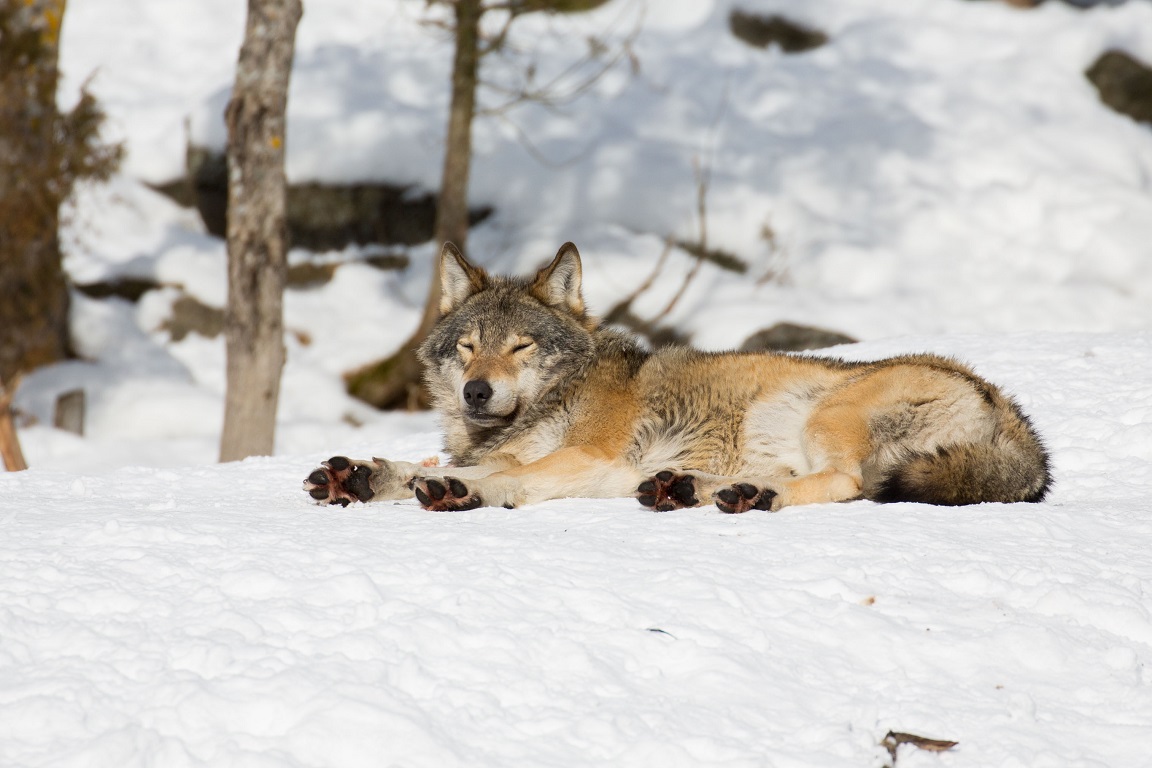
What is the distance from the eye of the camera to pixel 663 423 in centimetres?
502

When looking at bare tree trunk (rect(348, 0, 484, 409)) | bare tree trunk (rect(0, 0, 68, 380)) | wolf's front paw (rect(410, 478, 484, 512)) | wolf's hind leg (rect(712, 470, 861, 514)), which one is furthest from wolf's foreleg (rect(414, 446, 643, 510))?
bare tree trunk (rect(0, 0, 68, 380))

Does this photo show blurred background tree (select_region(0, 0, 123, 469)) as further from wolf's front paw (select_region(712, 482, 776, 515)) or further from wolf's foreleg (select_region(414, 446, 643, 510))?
wolf's front paw (select_region(712, 482, 776, 515))

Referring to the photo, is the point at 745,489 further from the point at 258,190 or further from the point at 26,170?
the point at 26,170

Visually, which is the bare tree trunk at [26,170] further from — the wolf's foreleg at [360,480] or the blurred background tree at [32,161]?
the wolf's foreleg at [360,480]

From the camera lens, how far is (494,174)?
49.2 ft

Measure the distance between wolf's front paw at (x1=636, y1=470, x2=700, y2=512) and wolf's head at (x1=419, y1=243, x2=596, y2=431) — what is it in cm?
88

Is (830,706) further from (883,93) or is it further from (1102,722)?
(883,93)

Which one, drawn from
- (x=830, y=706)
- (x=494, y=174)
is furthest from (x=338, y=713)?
(x=494, y=174)

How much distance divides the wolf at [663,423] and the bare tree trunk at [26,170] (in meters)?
7.19

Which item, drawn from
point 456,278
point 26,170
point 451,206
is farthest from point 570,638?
point 26,170

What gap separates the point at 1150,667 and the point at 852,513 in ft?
4.25

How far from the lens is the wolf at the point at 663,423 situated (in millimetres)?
→ 4500

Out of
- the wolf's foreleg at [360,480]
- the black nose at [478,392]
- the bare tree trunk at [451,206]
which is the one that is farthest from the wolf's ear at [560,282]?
the bare tree trunk at [451,206]

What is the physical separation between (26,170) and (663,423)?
8.57 m
